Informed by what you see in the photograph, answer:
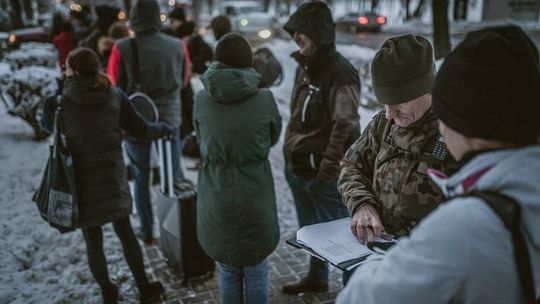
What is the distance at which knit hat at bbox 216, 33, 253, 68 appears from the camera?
3041 mm

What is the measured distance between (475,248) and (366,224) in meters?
1.07

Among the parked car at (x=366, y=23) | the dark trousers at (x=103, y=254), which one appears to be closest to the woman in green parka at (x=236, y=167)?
the dark trousers at (x=103, y=254)

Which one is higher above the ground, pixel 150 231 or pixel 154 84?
pixel 154 84

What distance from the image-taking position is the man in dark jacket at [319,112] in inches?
133

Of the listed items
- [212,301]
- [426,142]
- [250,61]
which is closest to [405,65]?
[426,142]

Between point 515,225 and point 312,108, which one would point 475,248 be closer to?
point 515,225

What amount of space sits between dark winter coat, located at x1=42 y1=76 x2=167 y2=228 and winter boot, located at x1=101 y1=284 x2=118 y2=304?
60 centimetres

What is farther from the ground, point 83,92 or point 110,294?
point 83,92

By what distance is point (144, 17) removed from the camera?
15.8ft

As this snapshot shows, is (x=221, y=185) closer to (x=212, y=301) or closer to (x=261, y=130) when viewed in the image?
(x=261, y=130)

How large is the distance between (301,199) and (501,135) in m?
2.73

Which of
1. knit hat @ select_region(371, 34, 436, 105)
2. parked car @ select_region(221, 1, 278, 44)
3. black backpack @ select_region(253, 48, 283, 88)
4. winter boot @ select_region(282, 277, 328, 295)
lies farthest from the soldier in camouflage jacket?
parked car @ select_region(221, 1, 278, 44)

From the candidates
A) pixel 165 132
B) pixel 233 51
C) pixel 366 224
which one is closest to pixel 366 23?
pixel 165 132

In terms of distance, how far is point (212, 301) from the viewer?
3.91m
